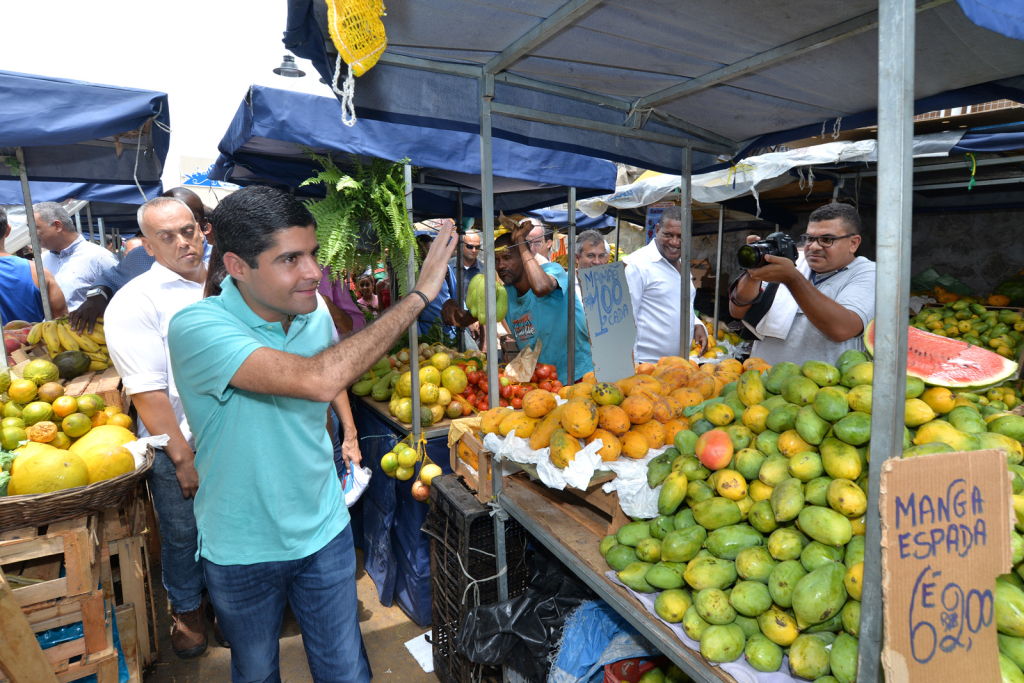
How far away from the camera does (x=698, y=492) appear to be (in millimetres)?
1583

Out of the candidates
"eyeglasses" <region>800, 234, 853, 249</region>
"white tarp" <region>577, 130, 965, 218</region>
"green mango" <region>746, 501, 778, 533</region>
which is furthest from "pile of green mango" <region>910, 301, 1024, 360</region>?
"green mango" <region>746, 501, 778, 533</region>

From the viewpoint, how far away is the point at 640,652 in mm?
1807

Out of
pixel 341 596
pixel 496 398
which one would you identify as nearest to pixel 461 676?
pixel 341 596

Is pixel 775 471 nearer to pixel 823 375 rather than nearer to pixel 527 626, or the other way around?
pixel 823 375

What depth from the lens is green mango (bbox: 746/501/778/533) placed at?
4.71ft

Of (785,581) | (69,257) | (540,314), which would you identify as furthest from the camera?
(69,257)

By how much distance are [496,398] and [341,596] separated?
0.99 m

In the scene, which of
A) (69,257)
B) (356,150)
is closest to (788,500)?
(356,150)

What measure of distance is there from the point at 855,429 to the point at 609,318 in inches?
50.1

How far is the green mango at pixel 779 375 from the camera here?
176cm

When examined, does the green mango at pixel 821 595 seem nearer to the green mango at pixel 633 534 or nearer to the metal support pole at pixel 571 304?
the green mango at pixel 633 534

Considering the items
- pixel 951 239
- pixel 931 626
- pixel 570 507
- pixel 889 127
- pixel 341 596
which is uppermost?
pixel 951 239

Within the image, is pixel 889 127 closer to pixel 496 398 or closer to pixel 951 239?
pixel 496 398

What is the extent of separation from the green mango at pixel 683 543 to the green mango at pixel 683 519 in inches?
1.0
